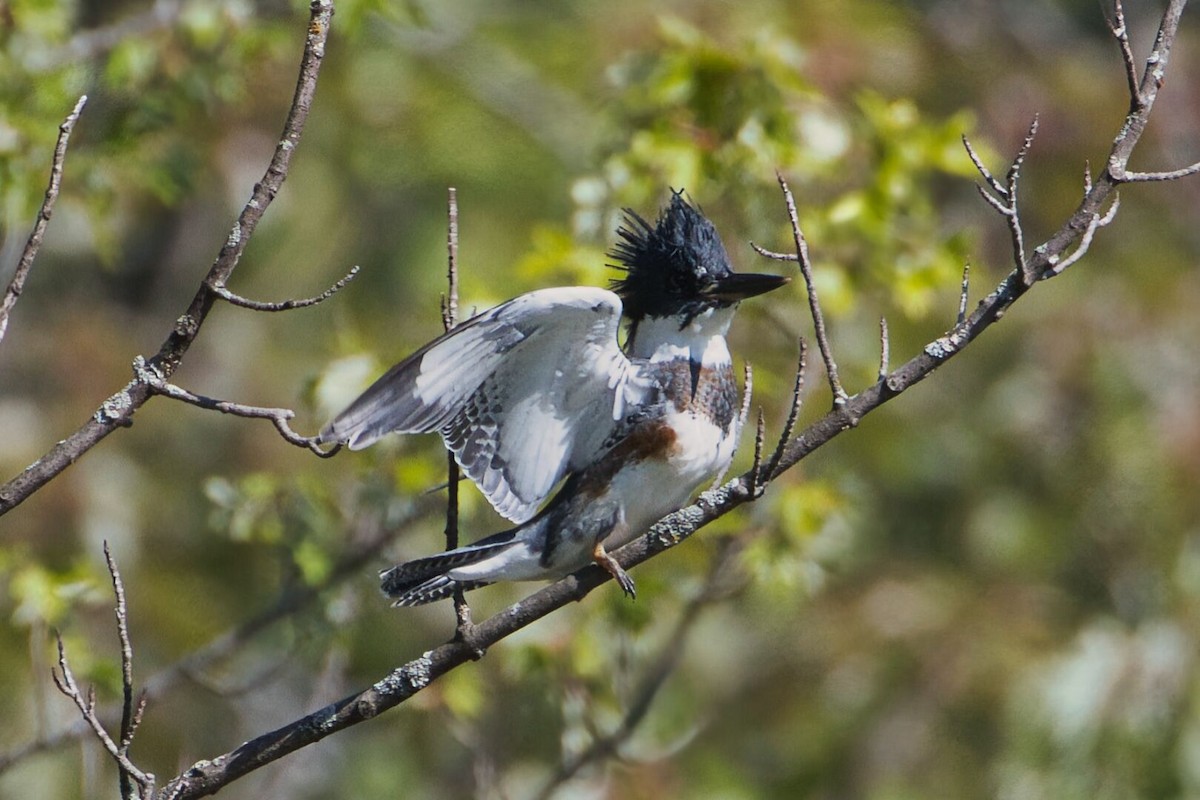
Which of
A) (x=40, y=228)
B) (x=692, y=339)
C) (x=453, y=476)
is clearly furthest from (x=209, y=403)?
(x=692, y=339)

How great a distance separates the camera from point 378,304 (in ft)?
19.5

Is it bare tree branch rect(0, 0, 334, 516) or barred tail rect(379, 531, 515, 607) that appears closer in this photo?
bare tree branch rect(0, 0, 334, 516)

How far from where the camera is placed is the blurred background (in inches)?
147

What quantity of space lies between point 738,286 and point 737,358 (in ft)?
2.95

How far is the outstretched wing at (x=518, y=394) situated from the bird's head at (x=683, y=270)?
0.18m

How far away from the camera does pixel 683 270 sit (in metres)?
3.01

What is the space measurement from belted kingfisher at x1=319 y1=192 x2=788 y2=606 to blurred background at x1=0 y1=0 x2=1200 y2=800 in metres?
0.58

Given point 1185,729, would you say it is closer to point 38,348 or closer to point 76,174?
point 76,174

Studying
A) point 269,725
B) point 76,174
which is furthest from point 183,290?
point 76,174

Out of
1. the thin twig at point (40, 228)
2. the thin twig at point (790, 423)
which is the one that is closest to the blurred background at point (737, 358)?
the thin twig at point (40, 228)

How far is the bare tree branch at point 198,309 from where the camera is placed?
2105 mm

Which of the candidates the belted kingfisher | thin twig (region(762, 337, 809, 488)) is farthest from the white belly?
thin twig (region(762, 337, 809, 488))

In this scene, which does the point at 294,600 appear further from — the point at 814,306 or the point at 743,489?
the point at 814,306

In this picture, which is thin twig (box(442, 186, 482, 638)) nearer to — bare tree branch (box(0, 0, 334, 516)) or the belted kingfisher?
the belted kingfisher
